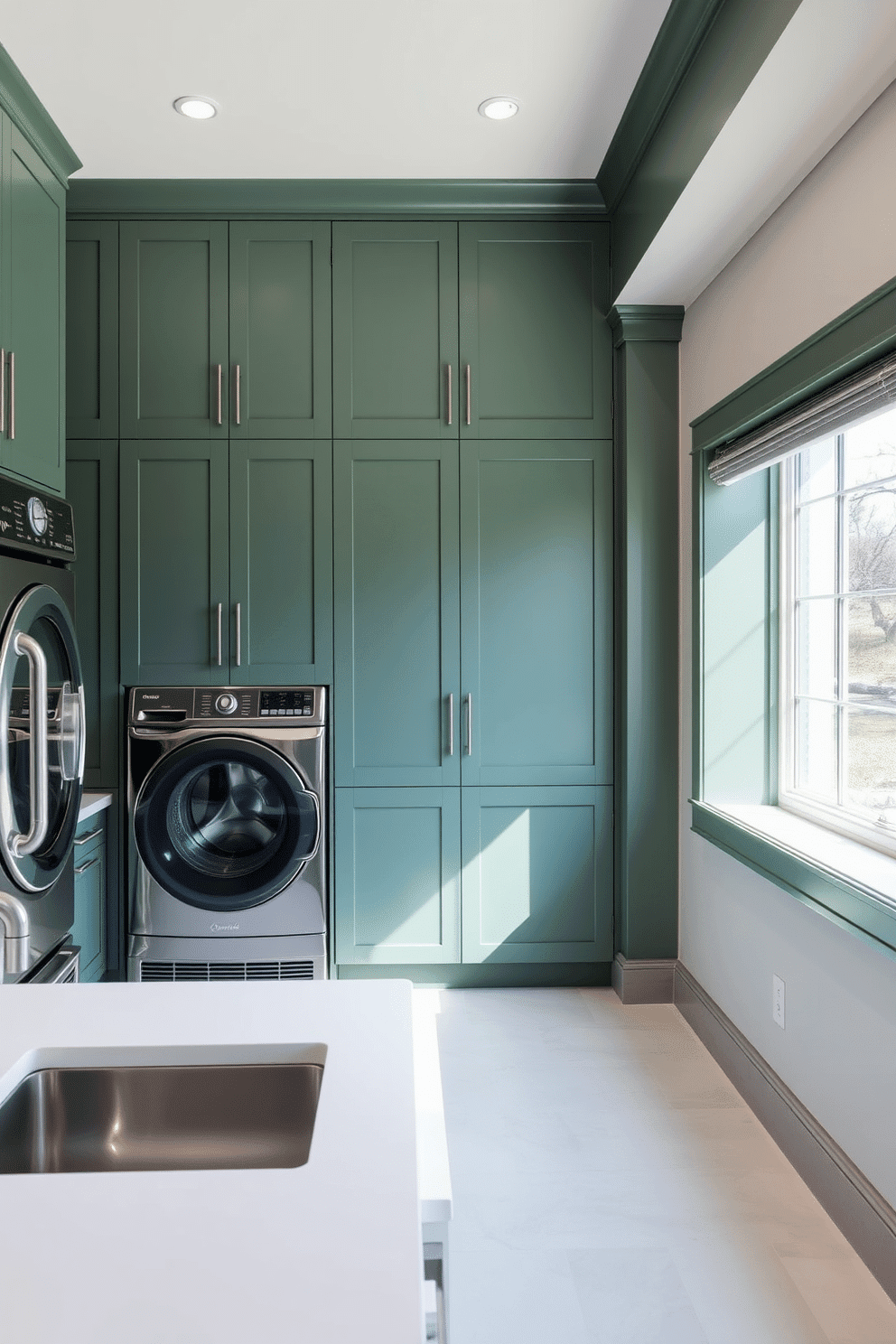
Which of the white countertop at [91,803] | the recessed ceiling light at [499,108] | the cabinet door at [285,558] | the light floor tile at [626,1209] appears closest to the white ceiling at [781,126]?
the recessed ceiling light at [499,108]

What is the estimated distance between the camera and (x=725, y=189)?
7.16ft

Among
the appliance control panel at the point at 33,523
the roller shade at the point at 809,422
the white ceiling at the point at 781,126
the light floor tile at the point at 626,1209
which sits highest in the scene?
the white ceiling at the point at 781,126

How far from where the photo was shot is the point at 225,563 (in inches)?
120

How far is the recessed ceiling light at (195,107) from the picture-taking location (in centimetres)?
247

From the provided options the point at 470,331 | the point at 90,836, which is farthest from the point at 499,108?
the point at 90,836

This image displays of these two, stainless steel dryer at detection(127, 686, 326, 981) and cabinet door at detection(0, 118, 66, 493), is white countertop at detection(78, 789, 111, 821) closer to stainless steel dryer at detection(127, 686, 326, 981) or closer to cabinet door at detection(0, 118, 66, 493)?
stainless steel dryer at detection(127, 686, 326, 981)

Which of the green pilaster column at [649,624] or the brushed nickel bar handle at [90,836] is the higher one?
the green pilaster column at [649,624]

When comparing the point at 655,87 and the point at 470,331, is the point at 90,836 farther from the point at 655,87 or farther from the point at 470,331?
the point at 655,87

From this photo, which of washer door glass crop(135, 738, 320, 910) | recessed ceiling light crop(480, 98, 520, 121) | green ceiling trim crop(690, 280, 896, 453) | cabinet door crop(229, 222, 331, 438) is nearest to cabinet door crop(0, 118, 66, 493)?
cabinet door crop(229, 222, 331, 438)

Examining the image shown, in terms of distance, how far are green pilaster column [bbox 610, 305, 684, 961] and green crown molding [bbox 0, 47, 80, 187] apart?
5.83 ft

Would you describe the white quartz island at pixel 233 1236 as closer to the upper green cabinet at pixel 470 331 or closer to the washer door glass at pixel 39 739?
the washer door glass at pixel 39 739

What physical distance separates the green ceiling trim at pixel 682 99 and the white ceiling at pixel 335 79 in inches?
2.9

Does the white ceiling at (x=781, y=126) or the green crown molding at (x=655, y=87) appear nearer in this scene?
the white ceiling at (x=781, y=126)

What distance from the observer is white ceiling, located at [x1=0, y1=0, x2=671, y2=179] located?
213cm
